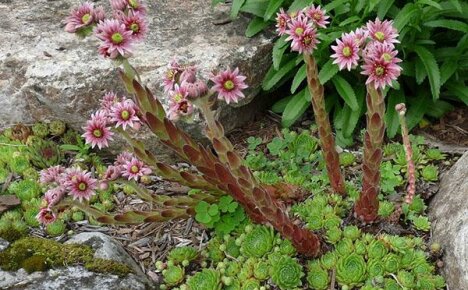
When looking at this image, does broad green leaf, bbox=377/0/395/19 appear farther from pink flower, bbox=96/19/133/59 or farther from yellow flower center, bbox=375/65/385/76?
pink flower, bbox=96/19/133/59

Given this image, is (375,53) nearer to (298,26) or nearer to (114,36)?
(298,26)

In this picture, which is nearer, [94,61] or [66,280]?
[66,280]

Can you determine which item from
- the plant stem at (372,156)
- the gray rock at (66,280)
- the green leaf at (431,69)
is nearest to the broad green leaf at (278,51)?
the green leaf at (431,69)

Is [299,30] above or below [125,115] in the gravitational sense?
above

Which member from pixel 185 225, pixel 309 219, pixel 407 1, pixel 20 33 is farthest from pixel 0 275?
pixel 407 1

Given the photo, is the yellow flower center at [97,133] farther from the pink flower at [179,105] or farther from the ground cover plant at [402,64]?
the ground cover plant at [402,64]

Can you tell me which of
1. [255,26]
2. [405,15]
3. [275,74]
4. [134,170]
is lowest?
[275,74]

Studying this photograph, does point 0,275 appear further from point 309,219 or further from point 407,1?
point 407,1

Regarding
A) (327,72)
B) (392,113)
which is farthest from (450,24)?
(327,72)

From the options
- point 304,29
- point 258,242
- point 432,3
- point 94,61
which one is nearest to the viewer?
point 304,29
